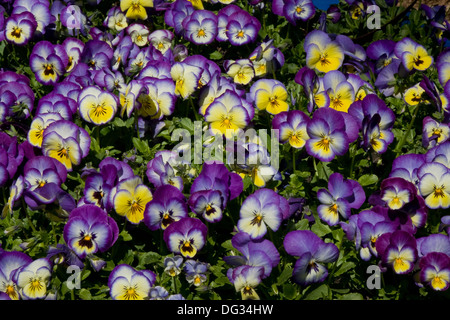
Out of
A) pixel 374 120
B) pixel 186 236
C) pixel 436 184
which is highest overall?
pixel 374 120

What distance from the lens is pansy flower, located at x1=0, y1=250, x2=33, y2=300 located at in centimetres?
268

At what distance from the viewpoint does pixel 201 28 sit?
415cm

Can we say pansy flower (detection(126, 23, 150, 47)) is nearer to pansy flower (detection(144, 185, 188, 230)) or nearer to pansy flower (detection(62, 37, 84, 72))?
pansy flower (detection(62, 37, 84, 72))

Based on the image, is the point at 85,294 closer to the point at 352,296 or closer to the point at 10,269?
the point at 10,269

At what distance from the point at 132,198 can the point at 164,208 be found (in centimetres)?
17

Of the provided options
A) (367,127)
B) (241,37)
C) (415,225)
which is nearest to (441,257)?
(415,225)

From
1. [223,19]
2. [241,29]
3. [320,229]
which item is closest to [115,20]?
[223,19]

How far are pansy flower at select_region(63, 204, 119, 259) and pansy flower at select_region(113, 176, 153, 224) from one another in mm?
94

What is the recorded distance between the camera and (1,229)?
10.3 feet

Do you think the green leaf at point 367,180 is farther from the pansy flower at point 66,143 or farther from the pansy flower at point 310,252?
the pansy flower at point 66,143

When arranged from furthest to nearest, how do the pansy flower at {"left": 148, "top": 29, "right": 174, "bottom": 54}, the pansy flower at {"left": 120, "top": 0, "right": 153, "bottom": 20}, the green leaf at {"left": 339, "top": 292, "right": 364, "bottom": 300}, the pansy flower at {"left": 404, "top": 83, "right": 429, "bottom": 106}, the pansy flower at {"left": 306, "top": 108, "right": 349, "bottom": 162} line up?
1. the pansy flower at {"left": 120, "top": 0, "right": 153, "bottom": 20}
2. the pansy flower at {"left": 148, "top": 29, "right": 174, "bottom": 54}
3. the pansy flower at {"left": 404, "top": 83, "right": 429, "bottom": 106}
4. the pansy flower at {"left": 306, "top": 108, "right": 349, "bottom": 162}
5. the green leaf at {"left": 339, "top": 292, "right": 364, "bottom": 300}

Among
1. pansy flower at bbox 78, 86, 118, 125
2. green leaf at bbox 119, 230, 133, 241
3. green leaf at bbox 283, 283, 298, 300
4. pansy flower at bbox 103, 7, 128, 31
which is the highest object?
pansy flower at bbox 78, 86, 118, 125

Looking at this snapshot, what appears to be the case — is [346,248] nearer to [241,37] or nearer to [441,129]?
[441,129]

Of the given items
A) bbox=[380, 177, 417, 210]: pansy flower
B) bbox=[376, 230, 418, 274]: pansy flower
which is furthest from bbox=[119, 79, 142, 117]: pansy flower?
bbox=[376, 230, 418, 274]: pansy flower
